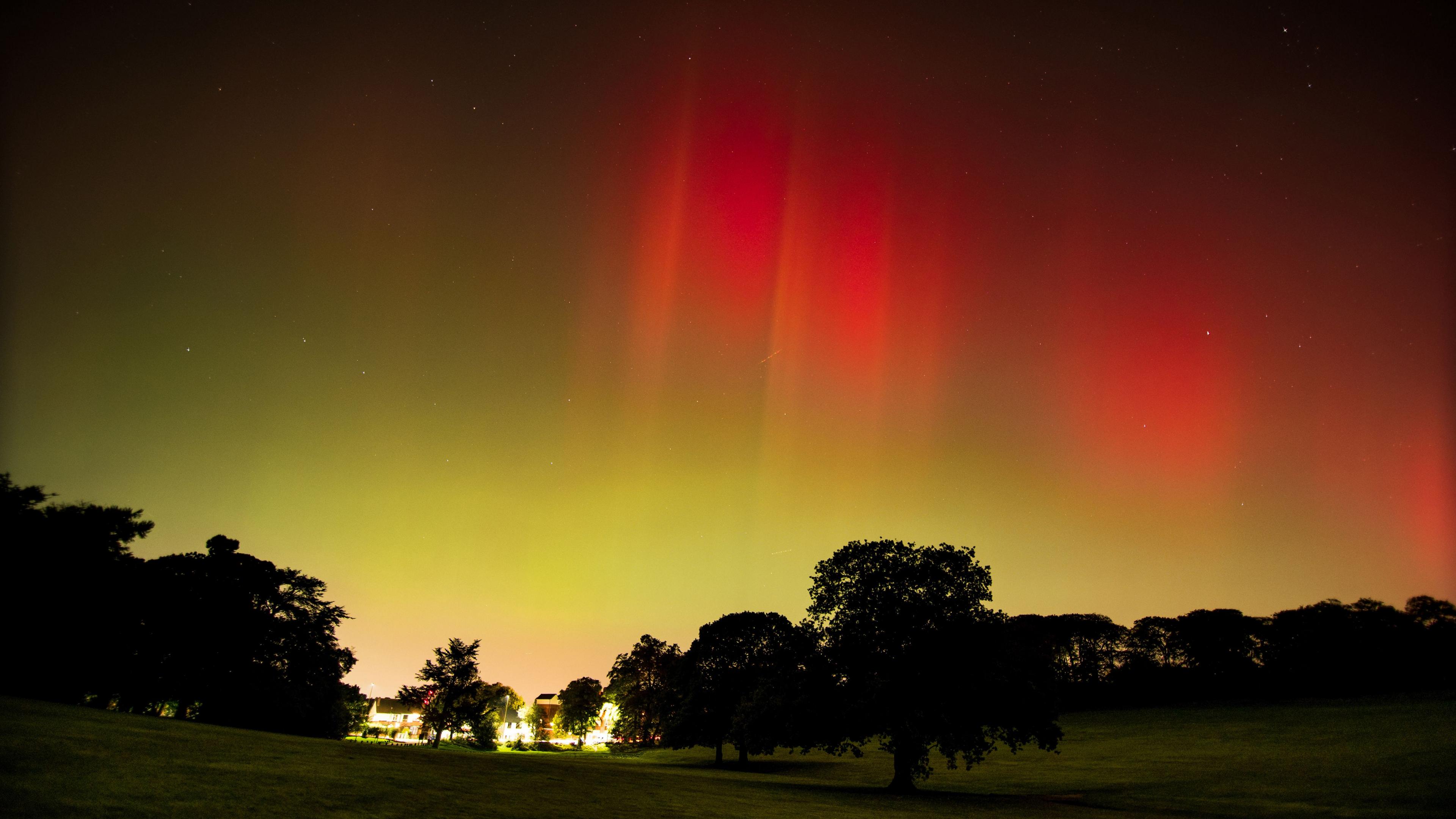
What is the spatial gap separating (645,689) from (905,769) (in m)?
51.6

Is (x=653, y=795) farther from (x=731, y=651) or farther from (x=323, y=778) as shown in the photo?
(x=731, y=651)

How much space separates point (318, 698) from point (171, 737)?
163 feet

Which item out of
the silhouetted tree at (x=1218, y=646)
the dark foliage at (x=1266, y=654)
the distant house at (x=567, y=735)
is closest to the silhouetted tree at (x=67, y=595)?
the dark foliage at (x=1266, y=654)

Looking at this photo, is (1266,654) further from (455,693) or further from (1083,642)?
(455,693)

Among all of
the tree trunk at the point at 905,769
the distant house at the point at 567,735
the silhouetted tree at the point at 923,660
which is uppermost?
the silhouetted tree at the point at 923,660

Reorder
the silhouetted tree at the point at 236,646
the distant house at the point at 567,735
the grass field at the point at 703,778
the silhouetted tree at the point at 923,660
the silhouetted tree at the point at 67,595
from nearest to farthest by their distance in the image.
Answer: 1. the grass field at the point at 703,778
2. the silhouetted tree at the point at 923,660
3. the silhouetted tree at the point at 67,595
4. the silhouetted tree at the point at 236,646
5. the distant house at the point at 567,735

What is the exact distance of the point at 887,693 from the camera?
120 ft

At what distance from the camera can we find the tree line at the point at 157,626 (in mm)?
47531

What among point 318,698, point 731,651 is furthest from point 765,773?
point 318,698

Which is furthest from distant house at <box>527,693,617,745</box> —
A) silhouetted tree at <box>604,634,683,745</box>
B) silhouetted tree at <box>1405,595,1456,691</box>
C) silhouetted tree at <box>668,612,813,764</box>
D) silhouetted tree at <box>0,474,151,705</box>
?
silhouetted tree at <box>1405,595,1456,691</box>

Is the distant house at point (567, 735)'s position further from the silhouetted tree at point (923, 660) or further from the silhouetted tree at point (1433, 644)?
the silhouetted tree at point (1433, 644)

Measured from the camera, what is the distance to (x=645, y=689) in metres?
82.0

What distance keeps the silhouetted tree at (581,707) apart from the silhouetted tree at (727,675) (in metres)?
75.9

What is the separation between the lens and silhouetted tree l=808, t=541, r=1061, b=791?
116ft
